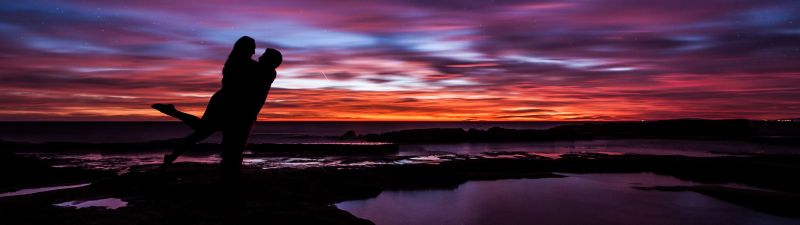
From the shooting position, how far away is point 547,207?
39.1ft

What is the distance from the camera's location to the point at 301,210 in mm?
8609

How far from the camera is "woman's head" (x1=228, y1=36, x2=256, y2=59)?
212 inches

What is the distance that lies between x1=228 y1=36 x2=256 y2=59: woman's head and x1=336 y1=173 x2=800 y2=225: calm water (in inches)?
212

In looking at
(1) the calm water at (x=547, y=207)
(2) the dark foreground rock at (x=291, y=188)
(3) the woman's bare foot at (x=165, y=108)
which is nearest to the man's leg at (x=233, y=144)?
(2) the dark foreground rock at (x=291, y=188)

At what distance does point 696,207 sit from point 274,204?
394 inches

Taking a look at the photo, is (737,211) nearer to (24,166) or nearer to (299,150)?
(24,166)

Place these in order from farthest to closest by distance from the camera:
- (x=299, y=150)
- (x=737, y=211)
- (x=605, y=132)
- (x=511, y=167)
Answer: (x=605, y=132) → (x=299, y=150) → (x=511, y=167) → (x=737, y=211)

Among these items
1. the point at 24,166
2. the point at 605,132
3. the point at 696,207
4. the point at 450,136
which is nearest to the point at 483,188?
the point at 696,207

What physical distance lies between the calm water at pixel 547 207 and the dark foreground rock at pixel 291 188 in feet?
2.94

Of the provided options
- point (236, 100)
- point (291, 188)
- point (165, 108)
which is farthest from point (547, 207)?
point (165, 108)

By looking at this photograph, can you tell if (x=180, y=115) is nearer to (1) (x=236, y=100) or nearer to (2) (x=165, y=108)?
(2) (x=165, y=108)

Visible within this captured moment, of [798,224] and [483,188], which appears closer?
[798,224]

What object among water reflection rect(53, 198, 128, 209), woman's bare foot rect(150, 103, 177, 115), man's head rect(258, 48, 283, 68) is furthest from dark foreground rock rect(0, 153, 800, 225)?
man's head rect(258, 48, 283, 68)

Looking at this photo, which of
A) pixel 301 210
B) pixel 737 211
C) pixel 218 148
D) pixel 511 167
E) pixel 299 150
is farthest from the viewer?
pixel 218 148
